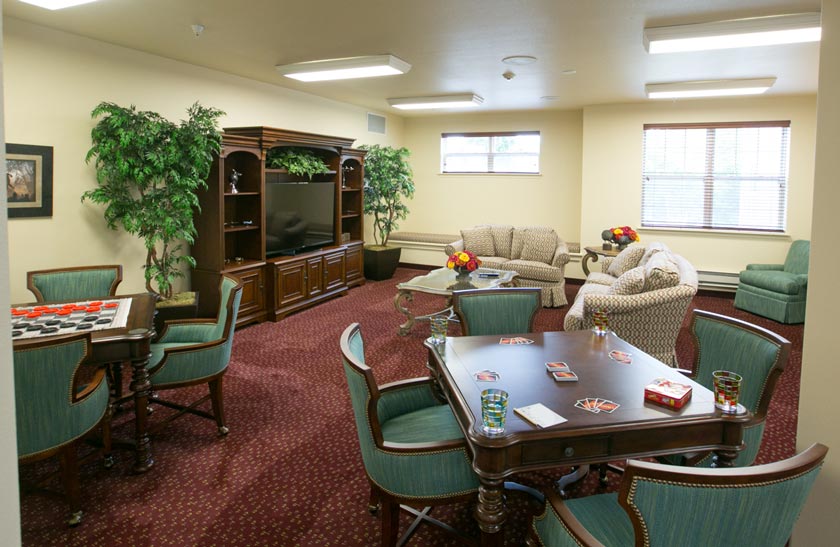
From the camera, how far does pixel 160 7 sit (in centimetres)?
374

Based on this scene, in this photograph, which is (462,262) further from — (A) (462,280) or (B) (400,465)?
(B) (400,465)

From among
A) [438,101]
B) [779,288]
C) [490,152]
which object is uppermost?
[438,101]

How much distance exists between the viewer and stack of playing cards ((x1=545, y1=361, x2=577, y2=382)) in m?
2.28

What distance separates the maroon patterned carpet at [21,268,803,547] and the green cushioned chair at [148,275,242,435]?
15 cm

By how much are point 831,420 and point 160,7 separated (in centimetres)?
428

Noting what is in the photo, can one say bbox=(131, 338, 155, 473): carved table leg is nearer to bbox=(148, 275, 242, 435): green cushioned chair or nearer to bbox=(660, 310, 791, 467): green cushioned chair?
bbox=(148, 275, 242, 435): green cushioned chair

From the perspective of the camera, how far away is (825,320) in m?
1.78

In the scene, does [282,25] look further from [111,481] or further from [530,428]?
[530,428]

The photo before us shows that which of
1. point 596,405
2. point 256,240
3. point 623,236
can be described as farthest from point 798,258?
point 256,240

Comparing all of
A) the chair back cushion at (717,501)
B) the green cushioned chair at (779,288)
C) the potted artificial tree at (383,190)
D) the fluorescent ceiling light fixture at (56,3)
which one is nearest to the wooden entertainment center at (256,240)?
the potted artificial tree at (383,190)

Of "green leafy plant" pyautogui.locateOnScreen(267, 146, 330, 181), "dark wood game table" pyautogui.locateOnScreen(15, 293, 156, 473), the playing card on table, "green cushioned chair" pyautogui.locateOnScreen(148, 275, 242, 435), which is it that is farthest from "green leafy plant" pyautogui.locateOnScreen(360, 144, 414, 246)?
the playing card on table

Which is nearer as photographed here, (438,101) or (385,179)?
(438,101)

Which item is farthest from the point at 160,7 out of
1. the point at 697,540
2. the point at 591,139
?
the point at 591,139

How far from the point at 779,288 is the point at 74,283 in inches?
264
